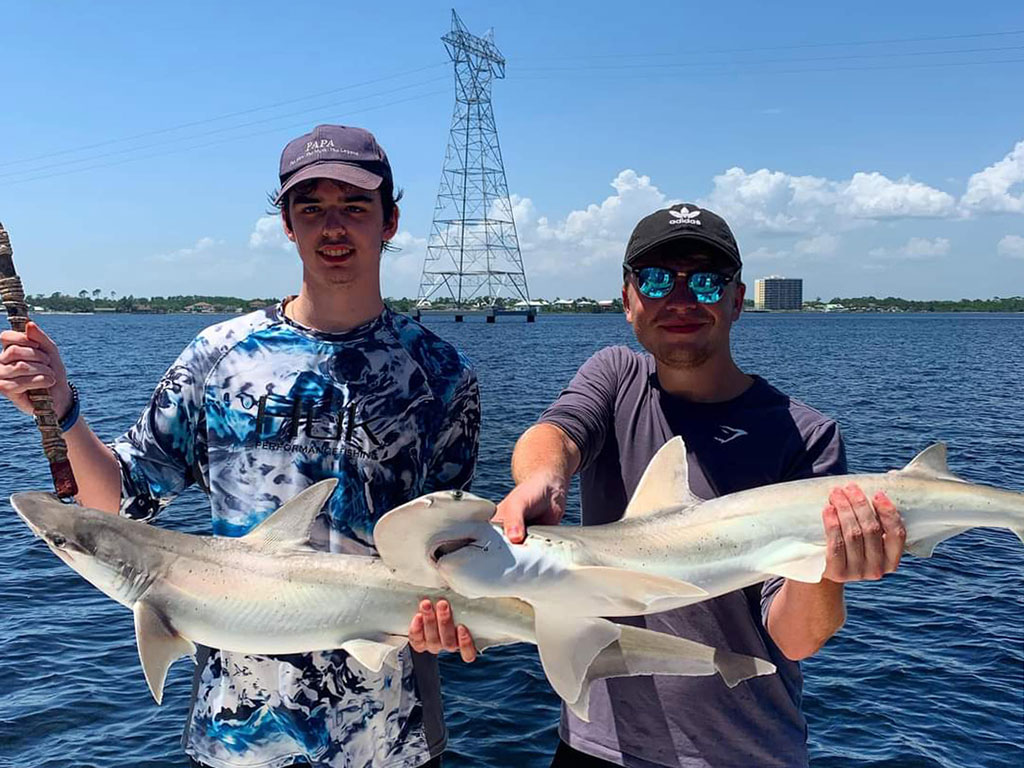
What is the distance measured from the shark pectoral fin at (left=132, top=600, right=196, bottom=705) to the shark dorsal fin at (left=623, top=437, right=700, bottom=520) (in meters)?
1.96

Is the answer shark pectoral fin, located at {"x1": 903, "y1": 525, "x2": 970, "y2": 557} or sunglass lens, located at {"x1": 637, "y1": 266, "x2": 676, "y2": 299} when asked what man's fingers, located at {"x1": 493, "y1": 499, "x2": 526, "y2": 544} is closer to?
sunglass lens, located at {"x1": 637, "y1": 266, "x2": 676, "y2": 299}

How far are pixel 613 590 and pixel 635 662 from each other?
62cm

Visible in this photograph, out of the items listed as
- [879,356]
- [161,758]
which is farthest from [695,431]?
[879,356]

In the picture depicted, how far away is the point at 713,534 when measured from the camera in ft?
11.4

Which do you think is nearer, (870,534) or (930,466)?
(870,534)

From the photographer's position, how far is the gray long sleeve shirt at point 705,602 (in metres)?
3.73

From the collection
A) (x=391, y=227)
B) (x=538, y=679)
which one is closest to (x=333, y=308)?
(x=391, y=227)

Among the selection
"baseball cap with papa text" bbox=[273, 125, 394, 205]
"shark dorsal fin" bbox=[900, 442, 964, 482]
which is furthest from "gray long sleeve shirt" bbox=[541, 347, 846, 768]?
"baseball cap with papa text" bbox=[273, 125, 394, 205]

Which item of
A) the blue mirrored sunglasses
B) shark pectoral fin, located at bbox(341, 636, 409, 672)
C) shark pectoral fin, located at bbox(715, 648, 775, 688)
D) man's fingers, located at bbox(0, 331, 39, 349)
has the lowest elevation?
shark pectoral fin, located at bbox(715, 648, 775, 688)

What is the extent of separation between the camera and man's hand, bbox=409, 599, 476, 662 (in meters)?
3.33

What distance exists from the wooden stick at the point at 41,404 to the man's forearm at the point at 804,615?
3.25 metres

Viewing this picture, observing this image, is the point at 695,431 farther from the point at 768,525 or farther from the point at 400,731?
the point at 400,731

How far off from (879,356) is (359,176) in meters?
83.6

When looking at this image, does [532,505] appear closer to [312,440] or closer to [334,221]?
[312,440]
